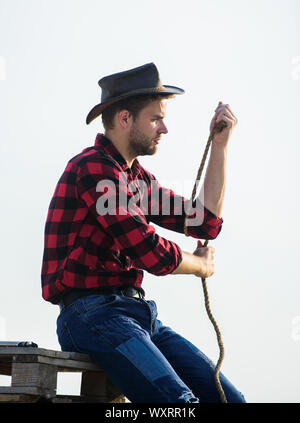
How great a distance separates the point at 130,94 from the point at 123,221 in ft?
3.07

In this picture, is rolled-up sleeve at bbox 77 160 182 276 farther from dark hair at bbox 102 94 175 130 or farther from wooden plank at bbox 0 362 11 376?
wooden plank at bbox 0 362 11 376

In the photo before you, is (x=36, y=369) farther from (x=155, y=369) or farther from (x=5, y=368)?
(x=5, y=368)

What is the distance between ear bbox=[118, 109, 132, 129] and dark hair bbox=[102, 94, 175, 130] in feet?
0.08

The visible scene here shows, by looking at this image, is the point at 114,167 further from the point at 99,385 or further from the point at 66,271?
the point at 99,385

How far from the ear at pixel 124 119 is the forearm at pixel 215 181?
0.70m

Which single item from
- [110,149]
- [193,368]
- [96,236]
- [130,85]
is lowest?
[193,368]

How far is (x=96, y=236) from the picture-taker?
4.07m

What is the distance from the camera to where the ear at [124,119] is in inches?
177

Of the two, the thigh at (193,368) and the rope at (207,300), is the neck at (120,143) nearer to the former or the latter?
the rope at (207,300)

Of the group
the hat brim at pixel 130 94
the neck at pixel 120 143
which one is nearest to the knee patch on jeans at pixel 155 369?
the neck at pixel 120 143

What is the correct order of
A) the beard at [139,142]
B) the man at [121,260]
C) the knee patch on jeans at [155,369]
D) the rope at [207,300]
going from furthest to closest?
the beard at [139,142], the rope at [207,300], the man at [121,260], the knee patch on jeans at [155,369]

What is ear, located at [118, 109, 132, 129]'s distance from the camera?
4.51 metres

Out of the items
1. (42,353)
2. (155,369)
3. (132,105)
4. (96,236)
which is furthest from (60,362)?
(132,105)

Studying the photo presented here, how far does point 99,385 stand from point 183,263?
0.95 metres
